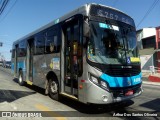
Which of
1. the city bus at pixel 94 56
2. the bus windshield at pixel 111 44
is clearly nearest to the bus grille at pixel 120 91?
the city bus at pixel 94 56

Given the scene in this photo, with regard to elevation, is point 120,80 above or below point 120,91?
above

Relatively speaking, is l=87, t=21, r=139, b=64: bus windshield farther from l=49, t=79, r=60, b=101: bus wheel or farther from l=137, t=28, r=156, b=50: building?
l=137, t=28, r=156, b=50: building

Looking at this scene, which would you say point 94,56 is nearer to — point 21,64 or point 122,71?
point 122,71

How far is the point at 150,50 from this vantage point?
1380 inches

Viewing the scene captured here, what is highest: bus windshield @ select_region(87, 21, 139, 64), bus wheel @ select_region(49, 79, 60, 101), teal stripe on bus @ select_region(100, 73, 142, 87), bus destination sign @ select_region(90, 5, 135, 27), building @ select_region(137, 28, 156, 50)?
building @ select_region(137, 28, 156, 50)

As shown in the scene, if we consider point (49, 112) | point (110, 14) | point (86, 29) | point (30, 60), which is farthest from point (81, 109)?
point (30, 60)

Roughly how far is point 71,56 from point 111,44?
1530 millimetres

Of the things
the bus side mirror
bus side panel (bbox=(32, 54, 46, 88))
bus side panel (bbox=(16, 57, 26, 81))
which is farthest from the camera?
bus side panel (bbox=(16, 57, 26, 81))

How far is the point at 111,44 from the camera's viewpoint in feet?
→ 23.5

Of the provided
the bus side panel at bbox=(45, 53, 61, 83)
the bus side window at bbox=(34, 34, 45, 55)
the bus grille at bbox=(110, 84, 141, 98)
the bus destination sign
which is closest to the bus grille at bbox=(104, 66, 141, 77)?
the bus grille at bbox=(110, 84, 141, 98)

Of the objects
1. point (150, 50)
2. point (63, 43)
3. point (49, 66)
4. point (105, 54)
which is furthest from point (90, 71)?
point (150, 50)

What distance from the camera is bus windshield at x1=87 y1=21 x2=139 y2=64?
6801mm

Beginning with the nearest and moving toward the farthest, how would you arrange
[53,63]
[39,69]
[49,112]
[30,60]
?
[49,112]
[53,63]
[39,69]
[30,60]

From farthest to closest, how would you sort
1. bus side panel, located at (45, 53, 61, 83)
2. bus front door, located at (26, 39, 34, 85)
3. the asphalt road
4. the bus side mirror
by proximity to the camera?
bus front door, located at (26, 39, 34, 85) < bus side panel, located at (45, 53, 61, 83) < the asphalt road < the bus side mirror
